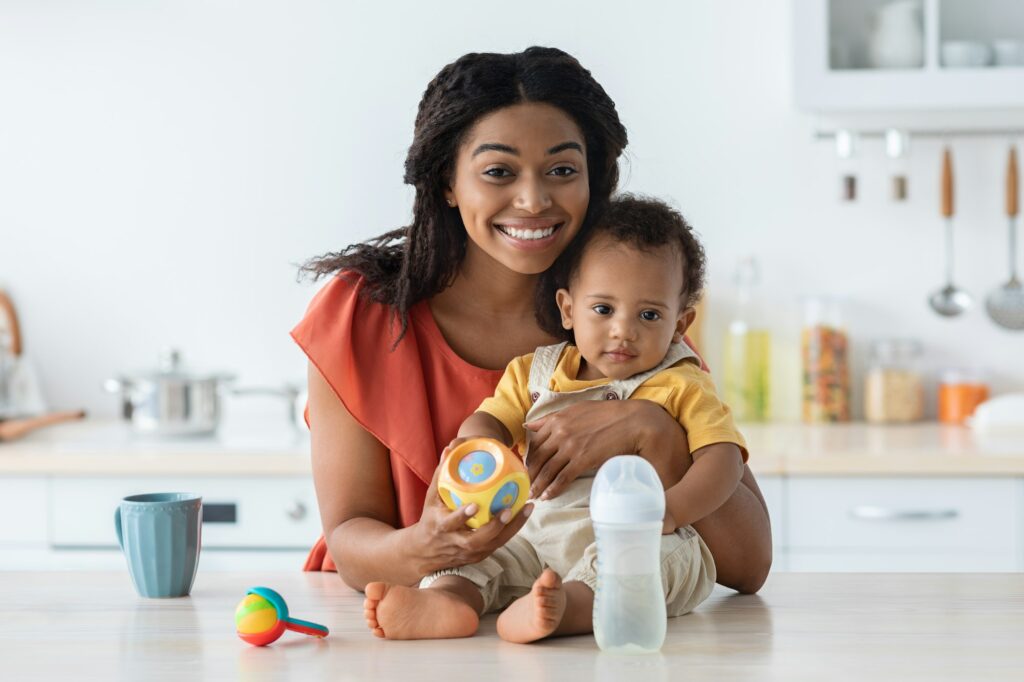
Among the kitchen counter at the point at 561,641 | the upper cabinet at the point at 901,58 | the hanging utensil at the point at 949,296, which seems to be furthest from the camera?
the hanging utensil at the point at 949,296

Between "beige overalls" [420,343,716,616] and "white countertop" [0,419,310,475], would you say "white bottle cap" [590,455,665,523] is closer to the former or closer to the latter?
"beige overalls" [420,343,716,616]

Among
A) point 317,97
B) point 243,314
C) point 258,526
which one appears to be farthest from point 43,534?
point 317,97

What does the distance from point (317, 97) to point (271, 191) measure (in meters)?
0.27

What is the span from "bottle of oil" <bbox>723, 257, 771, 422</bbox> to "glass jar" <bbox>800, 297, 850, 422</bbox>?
0.32ft

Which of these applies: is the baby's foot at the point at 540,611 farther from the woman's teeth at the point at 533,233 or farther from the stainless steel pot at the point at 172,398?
the stainless steel pot at the point at 172,398

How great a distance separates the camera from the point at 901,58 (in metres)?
2.80

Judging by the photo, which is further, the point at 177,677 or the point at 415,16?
the point at 415,16

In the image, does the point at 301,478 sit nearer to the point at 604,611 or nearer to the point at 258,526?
the point at 258,526

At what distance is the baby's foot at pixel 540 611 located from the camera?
1031mm

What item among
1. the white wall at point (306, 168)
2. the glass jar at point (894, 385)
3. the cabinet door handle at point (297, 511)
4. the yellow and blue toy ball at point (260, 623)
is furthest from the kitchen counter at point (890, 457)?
the yellow and blue toy ball at point (260, 623)

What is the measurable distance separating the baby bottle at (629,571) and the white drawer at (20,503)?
195 cm

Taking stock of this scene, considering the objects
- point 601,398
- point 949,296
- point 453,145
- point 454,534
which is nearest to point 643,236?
point 601,398

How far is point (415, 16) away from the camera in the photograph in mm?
3127

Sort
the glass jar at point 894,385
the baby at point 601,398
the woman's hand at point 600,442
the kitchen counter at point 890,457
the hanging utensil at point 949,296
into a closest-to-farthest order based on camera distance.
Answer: the baby at point 601,398, the woman's hand at point 600,442, the kitchen counter at point 890,457, the glass jar at point 894,385, the hanging utensil at point 949,296
